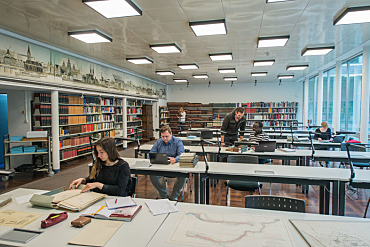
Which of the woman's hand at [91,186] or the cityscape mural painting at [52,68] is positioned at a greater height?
the cityscape mural painting at [52,68]

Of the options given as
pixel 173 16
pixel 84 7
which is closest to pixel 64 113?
pixel 84 7

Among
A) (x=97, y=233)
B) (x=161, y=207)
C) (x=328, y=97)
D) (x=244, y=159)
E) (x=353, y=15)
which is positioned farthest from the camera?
(x=328, y=97)

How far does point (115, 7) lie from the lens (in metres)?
3.30

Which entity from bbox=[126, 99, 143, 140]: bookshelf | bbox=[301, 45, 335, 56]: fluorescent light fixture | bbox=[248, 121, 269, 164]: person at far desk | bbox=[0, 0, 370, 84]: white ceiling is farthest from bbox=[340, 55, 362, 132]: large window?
bbox=[126, 99, 143, 140]: bookshelf

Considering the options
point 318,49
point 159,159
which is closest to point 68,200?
point 159,159

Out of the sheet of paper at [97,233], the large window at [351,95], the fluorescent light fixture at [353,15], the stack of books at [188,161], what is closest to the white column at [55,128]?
the stack of books at [188,161]

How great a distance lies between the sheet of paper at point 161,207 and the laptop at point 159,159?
4.53 feet

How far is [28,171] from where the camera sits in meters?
5.48

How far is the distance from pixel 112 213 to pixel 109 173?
792 mm

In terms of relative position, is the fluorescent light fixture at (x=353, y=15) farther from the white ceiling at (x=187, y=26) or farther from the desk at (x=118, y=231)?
the desk at (x=118, y=231)

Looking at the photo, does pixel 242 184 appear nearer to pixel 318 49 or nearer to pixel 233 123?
pixel 233 123

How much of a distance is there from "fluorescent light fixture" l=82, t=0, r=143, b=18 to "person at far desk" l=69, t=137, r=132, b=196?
77.5 inches

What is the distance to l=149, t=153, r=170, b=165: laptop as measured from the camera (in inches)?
133

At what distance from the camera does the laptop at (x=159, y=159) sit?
337 cm
